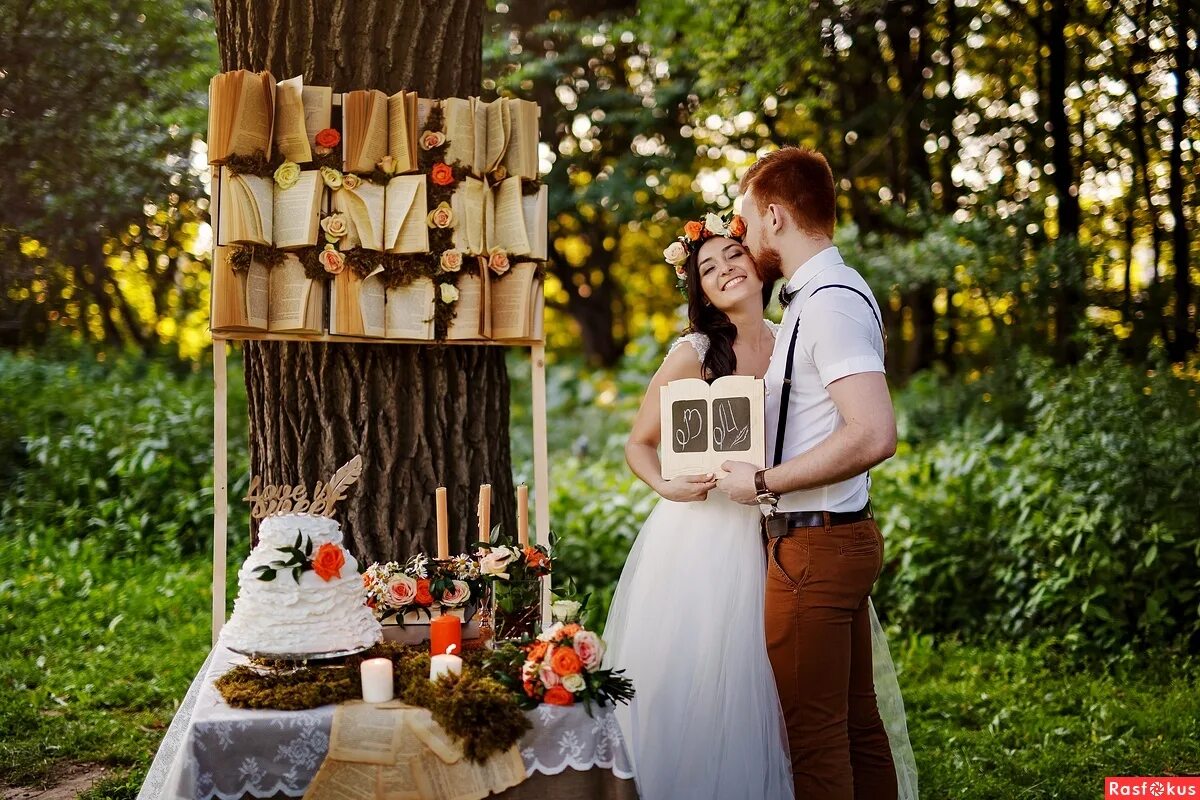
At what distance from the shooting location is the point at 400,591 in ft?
8.94

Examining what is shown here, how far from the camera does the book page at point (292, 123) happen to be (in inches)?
119

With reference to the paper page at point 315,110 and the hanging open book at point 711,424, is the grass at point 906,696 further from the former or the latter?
the paper page at point 315,110

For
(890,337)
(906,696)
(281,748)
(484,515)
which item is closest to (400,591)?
(484,515)

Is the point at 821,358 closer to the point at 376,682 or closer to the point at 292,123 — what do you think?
the point at 376,682

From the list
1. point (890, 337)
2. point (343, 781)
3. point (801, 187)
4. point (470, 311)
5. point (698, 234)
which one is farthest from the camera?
point (890, 337)

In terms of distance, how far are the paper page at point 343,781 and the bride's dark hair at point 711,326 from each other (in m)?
1.41

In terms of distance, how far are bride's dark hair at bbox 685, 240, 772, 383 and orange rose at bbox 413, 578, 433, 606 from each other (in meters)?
0.98

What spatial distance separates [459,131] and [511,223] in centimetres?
32

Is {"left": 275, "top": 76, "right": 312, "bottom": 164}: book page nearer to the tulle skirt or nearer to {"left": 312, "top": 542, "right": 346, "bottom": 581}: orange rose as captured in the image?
{"left": 312, "top": 542, "right": 346, "bottom": 581}: orange rose

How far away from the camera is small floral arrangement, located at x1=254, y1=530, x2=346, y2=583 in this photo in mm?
2357

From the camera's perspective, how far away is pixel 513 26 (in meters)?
9.45

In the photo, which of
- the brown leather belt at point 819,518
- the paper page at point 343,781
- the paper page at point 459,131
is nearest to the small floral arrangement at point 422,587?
the paper page at point 343,781

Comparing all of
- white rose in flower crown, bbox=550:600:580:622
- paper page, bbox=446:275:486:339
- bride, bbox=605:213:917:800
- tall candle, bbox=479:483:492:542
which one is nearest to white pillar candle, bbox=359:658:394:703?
white rose in flower crown, bbox=550:600:580:622

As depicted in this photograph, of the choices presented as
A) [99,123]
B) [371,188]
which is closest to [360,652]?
[371,188]
